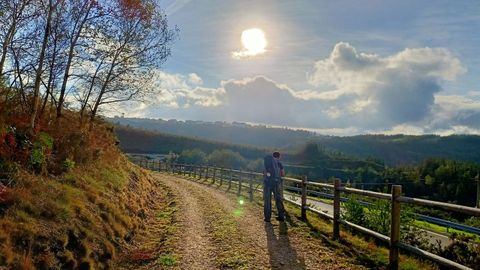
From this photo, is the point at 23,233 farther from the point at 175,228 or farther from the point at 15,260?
the point at 175,228

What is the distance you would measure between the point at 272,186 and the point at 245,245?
11.1 ft

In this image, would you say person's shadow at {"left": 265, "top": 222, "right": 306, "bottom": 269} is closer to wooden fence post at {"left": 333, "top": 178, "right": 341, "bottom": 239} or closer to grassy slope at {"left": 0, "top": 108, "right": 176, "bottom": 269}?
wooden fence post at {"left": 333, "top": 178, "right": 341, "bottom": 239}

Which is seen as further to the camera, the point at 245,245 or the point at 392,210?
the point at 245,245

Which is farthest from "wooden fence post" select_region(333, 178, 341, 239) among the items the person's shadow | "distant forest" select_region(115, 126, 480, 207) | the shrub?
"distant forest" select_region(115, 126, 480, 207)

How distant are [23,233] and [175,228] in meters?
4.98

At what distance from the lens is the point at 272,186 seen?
1257 centimetres

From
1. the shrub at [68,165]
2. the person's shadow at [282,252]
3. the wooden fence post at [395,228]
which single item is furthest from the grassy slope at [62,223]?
the wooden fence post at [395,228]

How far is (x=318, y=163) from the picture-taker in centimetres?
13950

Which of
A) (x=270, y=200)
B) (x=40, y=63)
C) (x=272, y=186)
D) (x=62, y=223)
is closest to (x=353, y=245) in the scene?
(x=270, y=200)

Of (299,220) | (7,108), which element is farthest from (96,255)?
(299,220)

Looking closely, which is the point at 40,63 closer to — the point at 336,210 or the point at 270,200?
the point at 270,200

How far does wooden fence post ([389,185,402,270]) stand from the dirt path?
62cm

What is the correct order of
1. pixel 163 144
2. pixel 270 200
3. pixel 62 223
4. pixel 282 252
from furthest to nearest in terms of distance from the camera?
pixel 163 144, pixel 270 200, pixel 282 252, pixel 62 223

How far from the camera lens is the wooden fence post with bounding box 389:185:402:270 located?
754 centimetres
